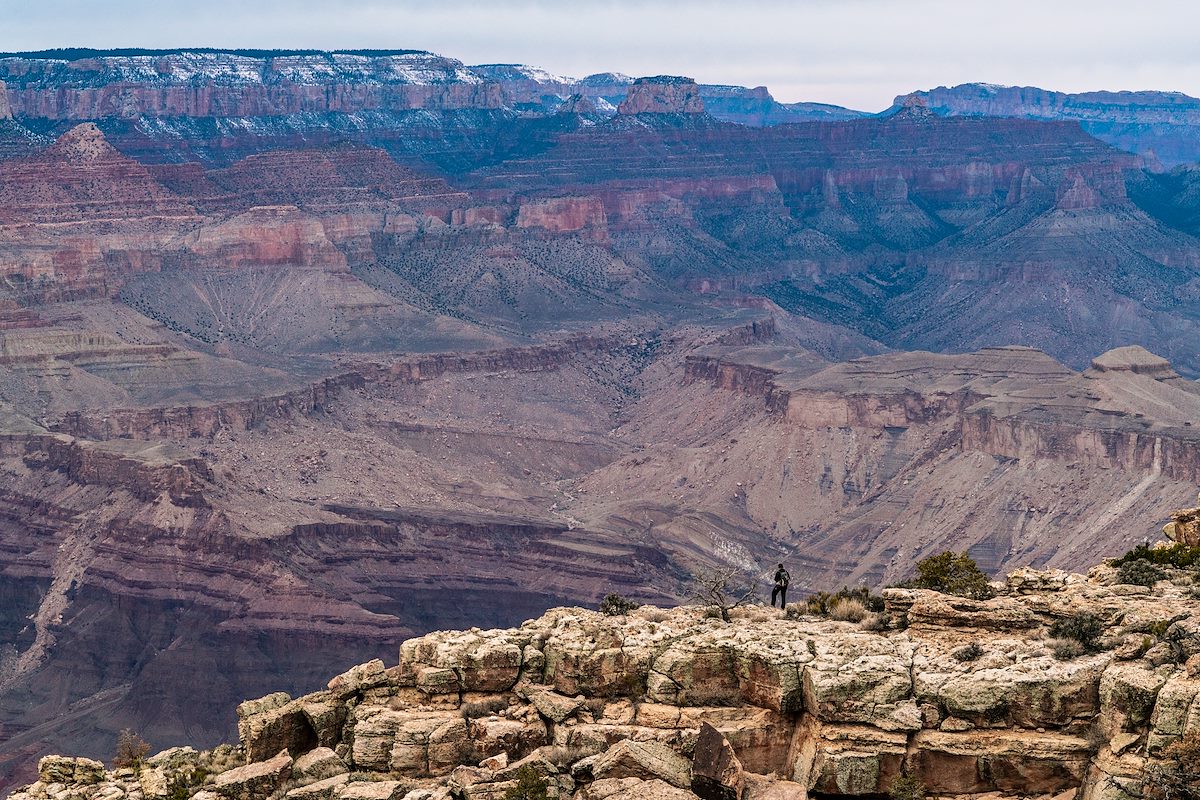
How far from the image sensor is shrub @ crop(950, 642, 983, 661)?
27984 millimetres

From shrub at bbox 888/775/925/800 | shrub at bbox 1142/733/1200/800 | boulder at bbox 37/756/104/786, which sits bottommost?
boulder at bbox 37/756/104/786

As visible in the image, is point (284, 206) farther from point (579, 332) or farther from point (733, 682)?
point (733, 682)

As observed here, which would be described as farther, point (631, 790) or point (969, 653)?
point (969, 653)

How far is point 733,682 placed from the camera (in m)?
28.5

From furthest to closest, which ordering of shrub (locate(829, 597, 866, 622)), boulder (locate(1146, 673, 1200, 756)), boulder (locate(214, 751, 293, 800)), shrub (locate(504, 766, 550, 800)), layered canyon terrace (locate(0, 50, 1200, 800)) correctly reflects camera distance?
1. layered canyon terrace (locate(0, 50, 1200, 800))
2. shrub (locate(829, 597, 866, 622))
3. boulder (locate(214, 751, 293, 800))
4. shrub (locate(504, 766, 550, 800))
5. boulder (locate(1146, 673, 1200, 756))

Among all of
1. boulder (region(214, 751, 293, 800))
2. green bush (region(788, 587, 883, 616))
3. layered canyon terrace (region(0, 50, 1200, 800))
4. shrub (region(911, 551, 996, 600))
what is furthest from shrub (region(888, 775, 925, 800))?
layered canyon terrace (region(0, 50, 1200, 800))

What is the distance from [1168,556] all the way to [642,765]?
1180cm

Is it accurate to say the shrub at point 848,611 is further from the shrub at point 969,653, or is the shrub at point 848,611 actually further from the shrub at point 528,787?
the shrub at point 528,787

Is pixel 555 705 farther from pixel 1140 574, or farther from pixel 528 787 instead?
pixel 1140 574

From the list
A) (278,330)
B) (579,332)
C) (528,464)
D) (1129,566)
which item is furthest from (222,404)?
(1129,566)

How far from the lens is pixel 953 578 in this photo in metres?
35.3

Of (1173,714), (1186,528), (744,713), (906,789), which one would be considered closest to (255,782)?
(744,713)

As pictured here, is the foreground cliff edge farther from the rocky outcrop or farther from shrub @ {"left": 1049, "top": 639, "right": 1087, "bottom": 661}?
the rocky outcrop

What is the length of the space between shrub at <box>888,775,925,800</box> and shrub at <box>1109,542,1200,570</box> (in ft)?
28.7
